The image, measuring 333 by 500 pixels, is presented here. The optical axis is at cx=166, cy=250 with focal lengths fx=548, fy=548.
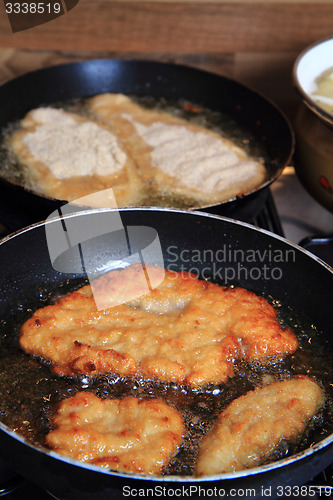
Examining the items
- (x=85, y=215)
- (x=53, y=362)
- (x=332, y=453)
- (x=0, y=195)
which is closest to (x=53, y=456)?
(x=53, y=362)

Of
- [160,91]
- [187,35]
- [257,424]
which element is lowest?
[257,424]

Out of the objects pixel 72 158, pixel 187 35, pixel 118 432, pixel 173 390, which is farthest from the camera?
pixel 187 35

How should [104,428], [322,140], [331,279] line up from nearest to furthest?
[104,428] < [331,279] < [322,140]

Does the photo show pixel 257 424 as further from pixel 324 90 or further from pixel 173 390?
pixel 324 90

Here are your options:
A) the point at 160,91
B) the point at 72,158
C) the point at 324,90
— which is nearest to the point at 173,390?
the point at 72,158

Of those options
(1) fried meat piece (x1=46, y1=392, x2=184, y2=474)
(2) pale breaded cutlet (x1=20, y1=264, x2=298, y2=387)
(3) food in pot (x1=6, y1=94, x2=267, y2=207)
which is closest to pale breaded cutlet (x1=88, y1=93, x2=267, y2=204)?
(3) food in pot (x1=6, y1=94, x2=267, y2=207)

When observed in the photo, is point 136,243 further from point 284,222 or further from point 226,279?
point 284,222
